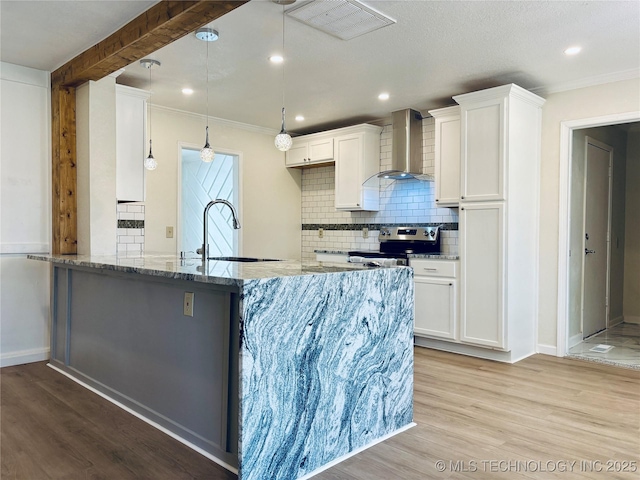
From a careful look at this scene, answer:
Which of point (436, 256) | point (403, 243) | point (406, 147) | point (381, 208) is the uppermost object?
point (406, 147)

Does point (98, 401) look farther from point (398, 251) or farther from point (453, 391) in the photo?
point (398, 251)

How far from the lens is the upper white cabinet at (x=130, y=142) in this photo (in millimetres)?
4168

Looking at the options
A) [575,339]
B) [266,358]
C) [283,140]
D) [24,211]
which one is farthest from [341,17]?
[575,339]

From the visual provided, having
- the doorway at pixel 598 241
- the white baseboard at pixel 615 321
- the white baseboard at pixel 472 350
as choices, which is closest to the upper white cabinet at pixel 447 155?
the doorway at pixel 598 241

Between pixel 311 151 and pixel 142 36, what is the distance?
10.3ft

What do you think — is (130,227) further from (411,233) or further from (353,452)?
(353,452)

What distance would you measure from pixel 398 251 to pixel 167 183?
260cm

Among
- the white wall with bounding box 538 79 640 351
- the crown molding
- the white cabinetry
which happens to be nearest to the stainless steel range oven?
the white cabinetry

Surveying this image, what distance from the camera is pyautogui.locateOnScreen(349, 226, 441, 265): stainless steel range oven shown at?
494cm

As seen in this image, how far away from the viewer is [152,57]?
12.1 feet

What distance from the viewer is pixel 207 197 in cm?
624

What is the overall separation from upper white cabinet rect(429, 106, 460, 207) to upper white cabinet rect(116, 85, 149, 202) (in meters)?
2.76

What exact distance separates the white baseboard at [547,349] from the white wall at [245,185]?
3.18 meters

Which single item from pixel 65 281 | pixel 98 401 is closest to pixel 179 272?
pixel 98 401
